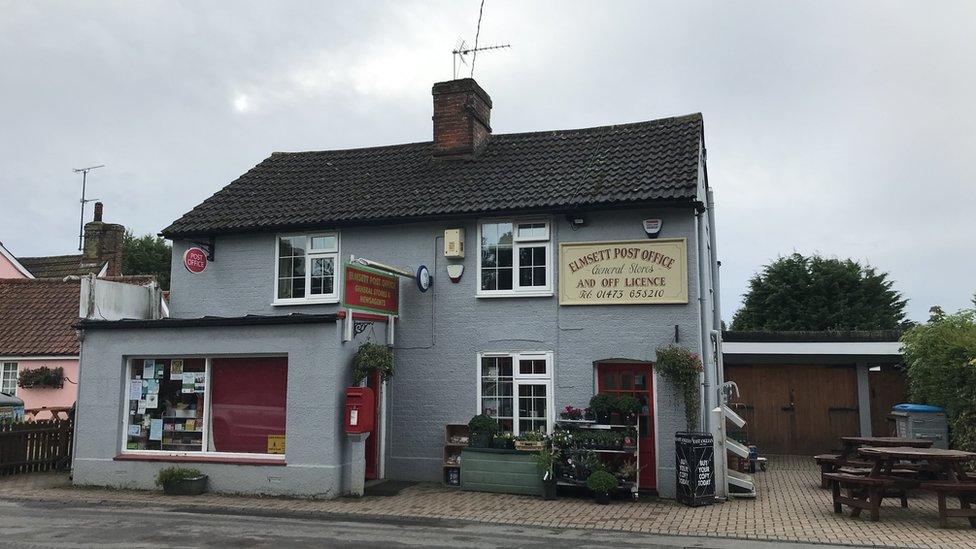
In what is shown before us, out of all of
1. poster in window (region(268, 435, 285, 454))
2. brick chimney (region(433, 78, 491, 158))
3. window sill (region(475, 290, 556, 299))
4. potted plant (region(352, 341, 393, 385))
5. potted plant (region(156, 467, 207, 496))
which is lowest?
potted plant (region(156, 467, 207, 496))

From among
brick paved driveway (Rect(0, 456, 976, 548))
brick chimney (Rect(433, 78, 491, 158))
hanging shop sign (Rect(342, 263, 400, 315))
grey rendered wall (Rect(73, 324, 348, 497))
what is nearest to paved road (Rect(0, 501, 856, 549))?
brick paved driveway (Rect(0, 456, 976, 548))

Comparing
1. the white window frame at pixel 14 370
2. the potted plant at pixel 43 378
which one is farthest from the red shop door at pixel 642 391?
the white window frame at pixel 14 370

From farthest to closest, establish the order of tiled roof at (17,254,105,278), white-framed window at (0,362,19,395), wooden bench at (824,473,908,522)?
tiled roof at (17,254,105,278)
white-framed window at (0,362,19,395)
wooden bench at (824,473,908,522)

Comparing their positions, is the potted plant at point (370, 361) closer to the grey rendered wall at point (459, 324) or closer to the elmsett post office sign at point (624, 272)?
the grey rendered wall at point (459, 324)

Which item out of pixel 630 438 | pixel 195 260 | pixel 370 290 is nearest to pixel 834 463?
pixel 630 438

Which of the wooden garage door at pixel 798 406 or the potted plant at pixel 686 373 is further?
the wooden garage door at pixel 798 406

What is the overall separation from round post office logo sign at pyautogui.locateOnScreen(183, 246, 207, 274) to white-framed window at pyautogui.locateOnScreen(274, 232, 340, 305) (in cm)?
158

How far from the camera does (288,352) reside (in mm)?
13336

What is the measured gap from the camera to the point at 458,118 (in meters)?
16.9

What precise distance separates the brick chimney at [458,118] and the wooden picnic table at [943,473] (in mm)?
9776

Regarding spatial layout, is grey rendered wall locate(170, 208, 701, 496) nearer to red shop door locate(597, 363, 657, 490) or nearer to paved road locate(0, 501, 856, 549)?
red shop door locate(597, 363, 657, 490)

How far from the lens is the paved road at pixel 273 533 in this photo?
31.2 ft

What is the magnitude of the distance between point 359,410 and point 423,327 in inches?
104

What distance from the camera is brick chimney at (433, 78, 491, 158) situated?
16.8 meters
